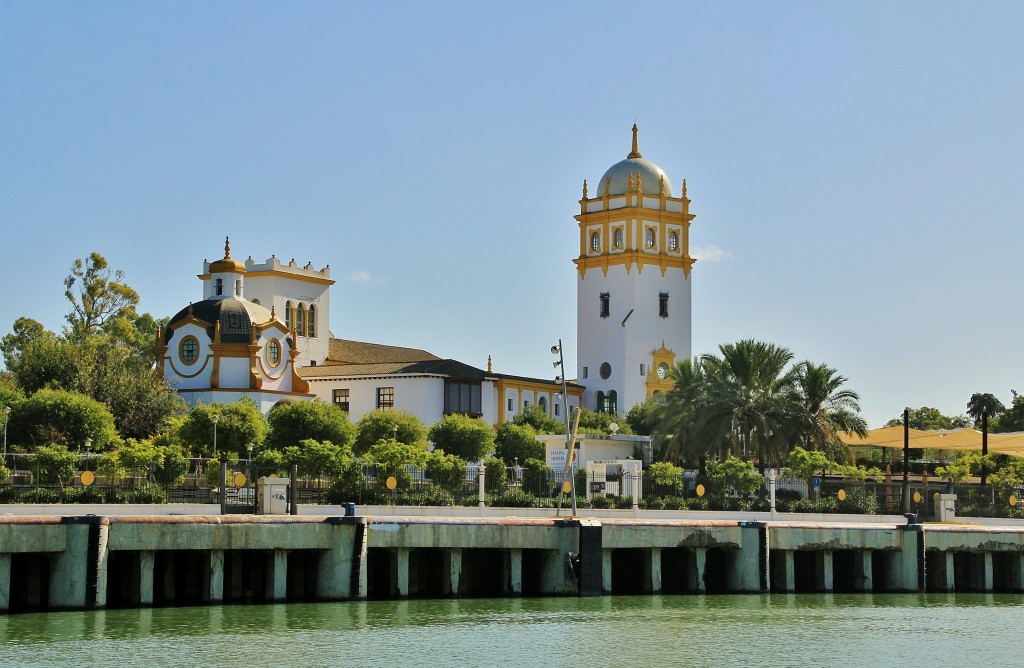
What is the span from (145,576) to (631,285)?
244 feet

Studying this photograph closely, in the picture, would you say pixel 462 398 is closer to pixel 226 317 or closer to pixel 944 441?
pixel 226 317

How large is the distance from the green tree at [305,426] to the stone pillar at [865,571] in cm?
3218

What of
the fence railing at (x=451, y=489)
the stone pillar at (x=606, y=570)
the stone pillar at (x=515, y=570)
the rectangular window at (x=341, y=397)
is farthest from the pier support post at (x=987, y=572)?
the rectangular window at (x=341, y=397)

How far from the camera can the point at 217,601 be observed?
35.8 metres

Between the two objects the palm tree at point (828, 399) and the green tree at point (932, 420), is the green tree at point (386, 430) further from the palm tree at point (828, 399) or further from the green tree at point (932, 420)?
the green tree at point (932, 420)

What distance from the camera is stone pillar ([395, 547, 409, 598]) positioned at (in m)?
37.4

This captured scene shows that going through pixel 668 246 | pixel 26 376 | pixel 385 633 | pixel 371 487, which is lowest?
pixel 385 633

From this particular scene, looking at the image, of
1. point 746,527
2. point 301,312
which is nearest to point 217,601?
point 746,527

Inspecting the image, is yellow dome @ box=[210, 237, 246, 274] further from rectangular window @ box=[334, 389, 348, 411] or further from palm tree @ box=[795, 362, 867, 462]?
palm tree @ box=[795, 362, 867, 462]

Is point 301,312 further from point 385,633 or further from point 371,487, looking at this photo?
point 385,633

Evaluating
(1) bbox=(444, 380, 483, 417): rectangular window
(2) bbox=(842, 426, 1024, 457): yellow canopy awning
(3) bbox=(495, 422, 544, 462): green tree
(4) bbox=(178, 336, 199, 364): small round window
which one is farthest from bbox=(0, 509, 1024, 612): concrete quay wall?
(1) bbox=(444, 380, 483, 417): rectangular window

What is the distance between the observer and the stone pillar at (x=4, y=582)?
33031mm

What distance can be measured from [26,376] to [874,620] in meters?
52.0

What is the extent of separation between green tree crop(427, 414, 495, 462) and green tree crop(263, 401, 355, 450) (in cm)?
427
